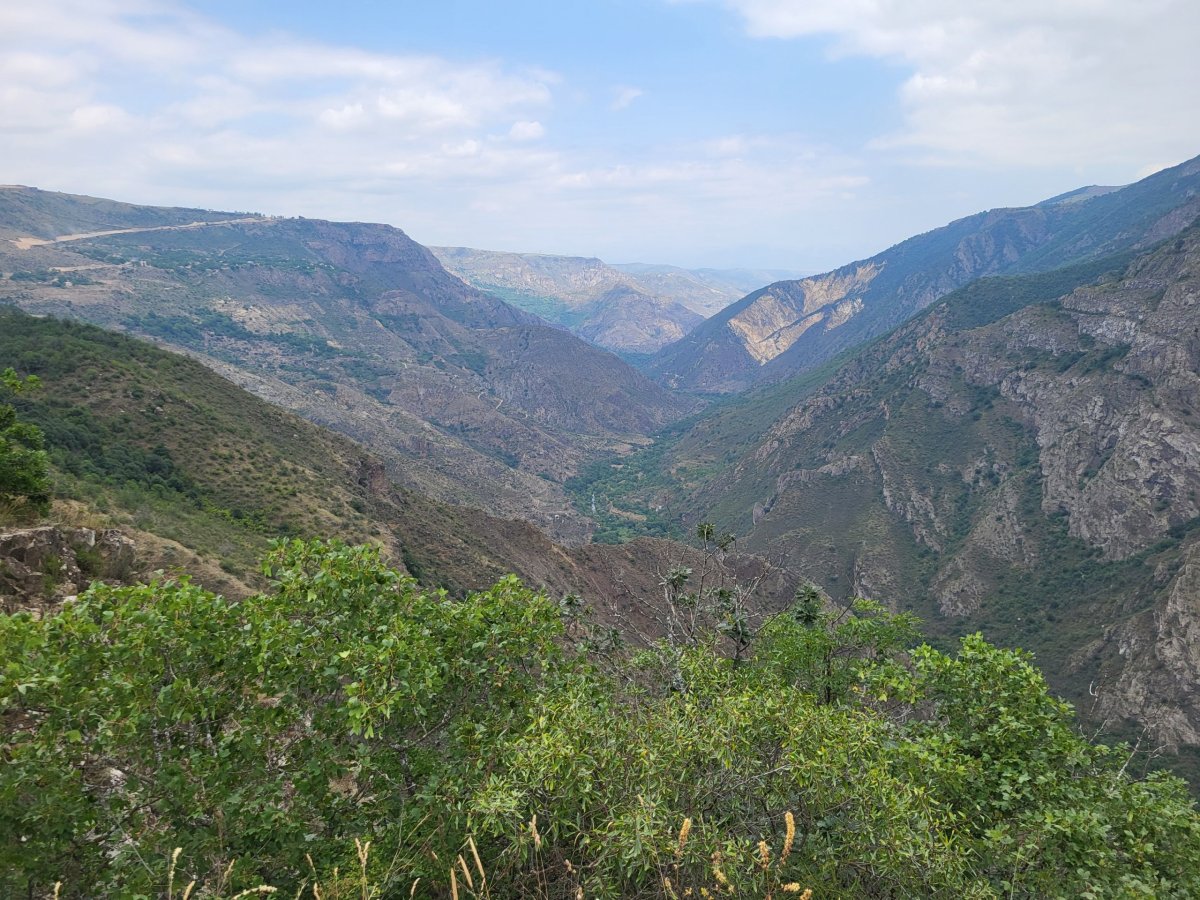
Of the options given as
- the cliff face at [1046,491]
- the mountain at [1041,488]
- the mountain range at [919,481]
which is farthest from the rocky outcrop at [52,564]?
the mountain at [1041,488]

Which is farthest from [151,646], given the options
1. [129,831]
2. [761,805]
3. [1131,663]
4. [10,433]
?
[1131,663]

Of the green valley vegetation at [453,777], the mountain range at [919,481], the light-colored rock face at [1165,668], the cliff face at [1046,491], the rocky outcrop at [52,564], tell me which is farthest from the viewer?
the cliff face at [1046,491]

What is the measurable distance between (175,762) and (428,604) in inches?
145

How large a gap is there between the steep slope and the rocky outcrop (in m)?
1.16

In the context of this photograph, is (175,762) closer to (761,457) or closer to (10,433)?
(10,433)

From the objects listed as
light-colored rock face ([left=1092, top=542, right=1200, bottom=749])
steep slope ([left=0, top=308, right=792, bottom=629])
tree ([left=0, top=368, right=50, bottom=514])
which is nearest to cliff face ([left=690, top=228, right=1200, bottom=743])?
light-colored rock face ([left=1092, top=542, right=1200, bottom=749])

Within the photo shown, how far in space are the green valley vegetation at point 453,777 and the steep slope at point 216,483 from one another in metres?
17.5

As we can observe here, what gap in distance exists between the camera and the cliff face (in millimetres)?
64688

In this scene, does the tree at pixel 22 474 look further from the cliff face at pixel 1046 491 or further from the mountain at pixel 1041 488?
the mountain at pixel 1041 488

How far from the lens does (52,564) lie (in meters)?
17.0

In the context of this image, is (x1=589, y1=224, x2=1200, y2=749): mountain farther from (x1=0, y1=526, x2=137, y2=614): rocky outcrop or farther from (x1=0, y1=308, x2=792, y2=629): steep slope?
(x1=0, y1=526, x2=137, y2=614): rocky outcrop

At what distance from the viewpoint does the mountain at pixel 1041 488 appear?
64.7 m

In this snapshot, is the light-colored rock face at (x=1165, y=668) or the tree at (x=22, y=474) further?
the light-colored rock face at (x=1165, y=668)

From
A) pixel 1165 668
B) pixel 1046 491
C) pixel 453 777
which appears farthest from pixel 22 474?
pixel 1046 491
